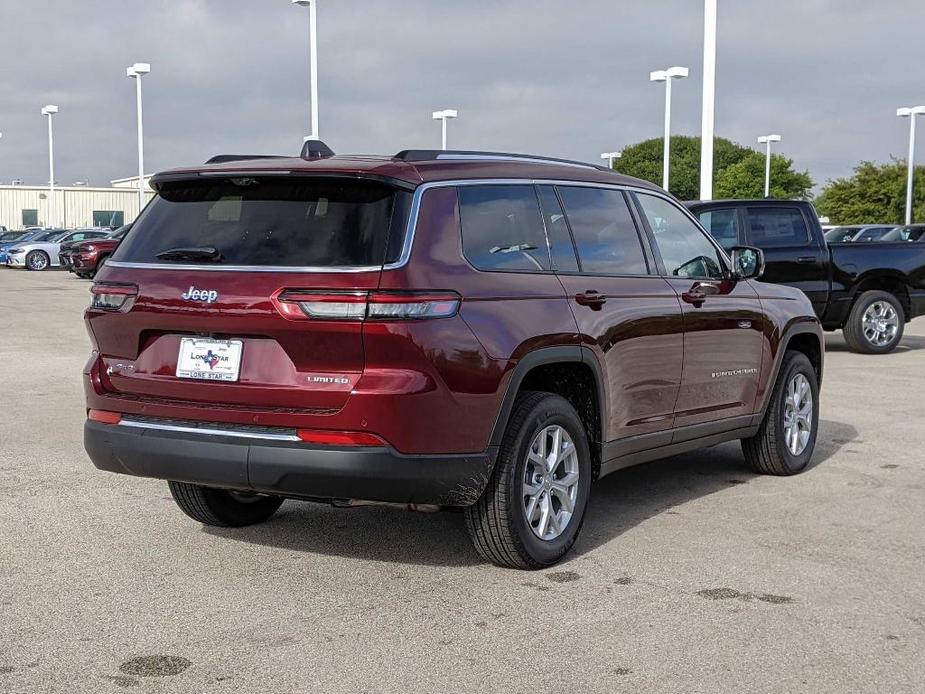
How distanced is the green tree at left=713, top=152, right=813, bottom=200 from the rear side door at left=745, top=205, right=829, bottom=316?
263 ft

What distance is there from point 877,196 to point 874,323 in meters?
59.7

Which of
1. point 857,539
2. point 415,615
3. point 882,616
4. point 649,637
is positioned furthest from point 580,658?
point 857,539

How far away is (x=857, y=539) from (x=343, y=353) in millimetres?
2750

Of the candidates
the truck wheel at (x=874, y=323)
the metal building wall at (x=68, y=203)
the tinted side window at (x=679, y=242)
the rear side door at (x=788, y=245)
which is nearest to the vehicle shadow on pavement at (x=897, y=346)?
the truck wheel at (x=874, y=323)

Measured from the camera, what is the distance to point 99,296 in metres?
5.45

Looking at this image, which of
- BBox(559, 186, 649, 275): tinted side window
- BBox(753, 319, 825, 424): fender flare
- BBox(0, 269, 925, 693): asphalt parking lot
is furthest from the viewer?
BBox(753, 319, 825, 424): fender flare

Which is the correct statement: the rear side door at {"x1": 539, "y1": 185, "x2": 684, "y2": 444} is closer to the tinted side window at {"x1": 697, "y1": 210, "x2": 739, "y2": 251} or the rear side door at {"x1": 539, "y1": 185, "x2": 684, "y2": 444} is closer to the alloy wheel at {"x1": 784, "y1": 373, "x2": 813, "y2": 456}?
the alloy wheel at {"x1": 784, "y1": 373, "x2": 813, "y2": 456}

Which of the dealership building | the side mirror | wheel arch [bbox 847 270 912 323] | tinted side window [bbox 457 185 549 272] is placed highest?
the dealership building

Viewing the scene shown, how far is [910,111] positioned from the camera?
214 feet

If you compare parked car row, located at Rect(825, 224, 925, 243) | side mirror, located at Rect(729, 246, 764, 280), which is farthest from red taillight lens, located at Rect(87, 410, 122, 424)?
parked car row, located at Rect(825, 224, 925, 243)

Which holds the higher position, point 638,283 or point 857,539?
point 638,283

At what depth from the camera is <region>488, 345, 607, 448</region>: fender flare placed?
5199mm

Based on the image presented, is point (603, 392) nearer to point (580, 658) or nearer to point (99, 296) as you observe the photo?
point (580, 658)

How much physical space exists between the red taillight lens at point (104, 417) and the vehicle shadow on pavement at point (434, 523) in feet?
3.11
